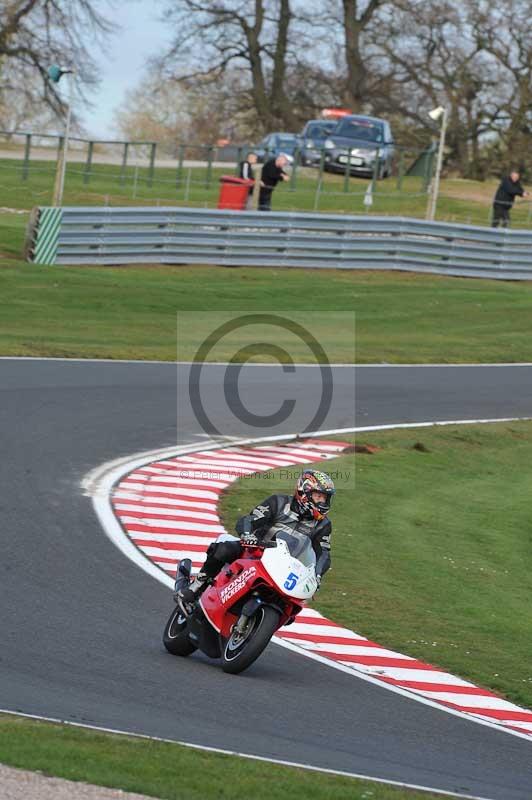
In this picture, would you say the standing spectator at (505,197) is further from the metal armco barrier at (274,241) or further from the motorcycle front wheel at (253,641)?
the motorcycle front wheel at (253,641)

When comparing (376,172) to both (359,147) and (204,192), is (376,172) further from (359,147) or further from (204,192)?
(204,192)

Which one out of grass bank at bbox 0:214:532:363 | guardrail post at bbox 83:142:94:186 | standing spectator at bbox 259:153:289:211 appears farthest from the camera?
guardrail post at bbox 83:142:94:186

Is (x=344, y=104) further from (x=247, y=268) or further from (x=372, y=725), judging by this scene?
(x=372, y=725)

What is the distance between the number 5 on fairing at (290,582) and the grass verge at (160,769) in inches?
77.3

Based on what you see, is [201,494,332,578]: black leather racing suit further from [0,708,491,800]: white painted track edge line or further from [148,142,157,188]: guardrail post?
[148,142,157,188]: guardrail post

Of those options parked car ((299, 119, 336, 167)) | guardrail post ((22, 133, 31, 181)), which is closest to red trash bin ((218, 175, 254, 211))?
guardrail post ((22, 133, 31, 181))

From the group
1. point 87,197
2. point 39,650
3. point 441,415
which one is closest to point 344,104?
point 87,197

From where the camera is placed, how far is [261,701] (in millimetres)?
8133

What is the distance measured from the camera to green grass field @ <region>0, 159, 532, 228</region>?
3622 centimetres

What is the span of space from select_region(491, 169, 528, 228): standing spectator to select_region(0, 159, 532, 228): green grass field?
0.80 meters

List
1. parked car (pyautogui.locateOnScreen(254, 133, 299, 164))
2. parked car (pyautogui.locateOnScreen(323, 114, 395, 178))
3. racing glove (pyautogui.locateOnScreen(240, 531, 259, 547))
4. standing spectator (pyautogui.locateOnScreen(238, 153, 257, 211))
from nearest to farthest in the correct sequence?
racing glove (pyautogui.locateOnScreen(240, 531, 259, 547)) < standing spectator (pyautogui.locateOnScreen(238, 153, 257, 211)) < parked car (pyautogui.locateOnScreen(323, 114, 395, 178)) < parked car (pyautogui.locateOnScreen(254, 133, 299, 164))

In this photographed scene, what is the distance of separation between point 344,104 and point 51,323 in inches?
1484

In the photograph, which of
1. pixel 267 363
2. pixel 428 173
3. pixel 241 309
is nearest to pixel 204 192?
pixel 428 173

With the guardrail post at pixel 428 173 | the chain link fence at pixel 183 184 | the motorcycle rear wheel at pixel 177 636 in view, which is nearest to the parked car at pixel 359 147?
the chain link fence at pixel 183 184
